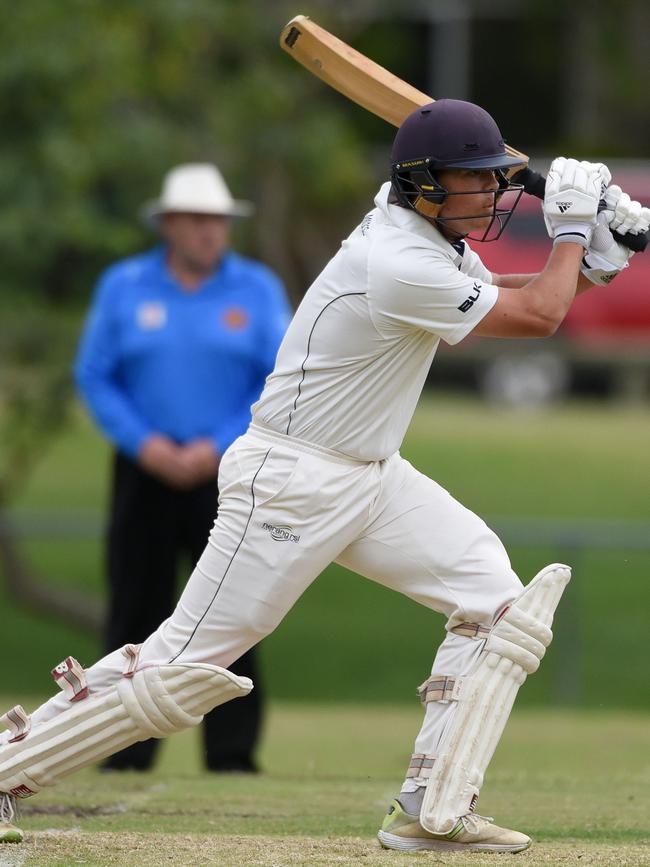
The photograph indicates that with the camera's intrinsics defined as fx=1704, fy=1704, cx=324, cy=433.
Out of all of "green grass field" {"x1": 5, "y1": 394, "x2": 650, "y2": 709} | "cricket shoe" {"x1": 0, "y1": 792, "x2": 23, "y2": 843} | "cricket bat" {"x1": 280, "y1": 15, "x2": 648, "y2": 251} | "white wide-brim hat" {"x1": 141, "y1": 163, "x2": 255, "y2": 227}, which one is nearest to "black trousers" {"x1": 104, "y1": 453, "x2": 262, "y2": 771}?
"white wide-brim hat" {"x1": 141, "y1": 163, "x2": 255, "y2": 227}

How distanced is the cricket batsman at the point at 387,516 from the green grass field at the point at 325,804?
0.23 meters

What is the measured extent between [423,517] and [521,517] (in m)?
8.69

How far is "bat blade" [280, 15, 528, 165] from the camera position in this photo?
17.1ft

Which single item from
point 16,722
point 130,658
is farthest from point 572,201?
point 16,722

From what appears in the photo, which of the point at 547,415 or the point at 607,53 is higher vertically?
the point at 607,53

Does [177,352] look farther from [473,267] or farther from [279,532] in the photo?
[279,532]

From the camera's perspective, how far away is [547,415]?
18609mm

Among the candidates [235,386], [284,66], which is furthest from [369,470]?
[284,66]

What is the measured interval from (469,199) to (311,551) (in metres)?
1.03

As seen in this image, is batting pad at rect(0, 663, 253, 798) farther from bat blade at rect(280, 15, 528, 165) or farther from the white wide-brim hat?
the white wide-brim hat

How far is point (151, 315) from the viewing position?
7.11 meters

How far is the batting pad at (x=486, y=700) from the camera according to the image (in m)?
4.53

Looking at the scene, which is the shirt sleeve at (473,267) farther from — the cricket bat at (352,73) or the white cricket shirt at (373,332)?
the cricket bat at (352,73)

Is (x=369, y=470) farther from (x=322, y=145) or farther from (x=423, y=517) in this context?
(x=322, y=145)
